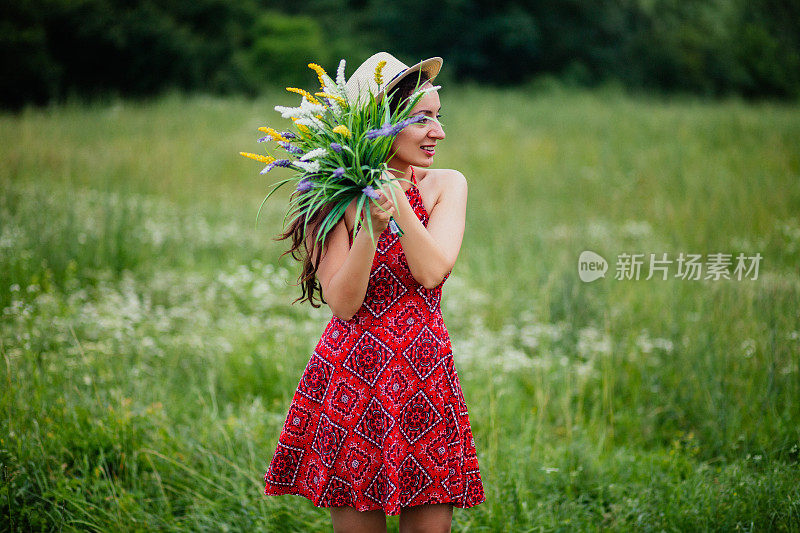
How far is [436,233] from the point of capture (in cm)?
235

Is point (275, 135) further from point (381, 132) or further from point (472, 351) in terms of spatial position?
point (472, 351)

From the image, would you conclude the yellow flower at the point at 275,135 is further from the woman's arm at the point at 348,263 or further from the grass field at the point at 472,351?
the grass field at the point at 472,351

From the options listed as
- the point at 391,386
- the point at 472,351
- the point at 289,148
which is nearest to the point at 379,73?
the point at 289,148

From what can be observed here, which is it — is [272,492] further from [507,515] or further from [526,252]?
[526,252]

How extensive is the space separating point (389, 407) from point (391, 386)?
0.23ft

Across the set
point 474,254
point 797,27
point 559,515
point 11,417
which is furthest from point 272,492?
point 797,27

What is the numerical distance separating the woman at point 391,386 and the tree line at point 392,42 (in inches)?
773

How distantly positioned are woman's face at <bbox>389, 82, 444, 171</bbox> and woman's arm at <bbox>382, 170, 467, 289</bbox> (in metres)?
0.18

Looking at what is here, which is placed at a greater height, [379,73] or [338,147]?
[379,73]

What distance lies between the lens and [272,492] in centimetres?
241

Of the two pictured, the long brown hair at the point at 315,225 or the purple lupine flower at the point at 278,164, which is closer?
the purple lupine flower at the point at 278,164

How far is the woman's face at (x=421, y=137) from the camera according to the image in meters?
2.26

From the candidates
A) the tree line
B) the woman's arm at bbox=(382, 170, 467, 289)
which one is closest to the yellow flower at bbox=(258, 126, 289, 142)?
the woman's arm at bbox=(382, 170, 467, 289)

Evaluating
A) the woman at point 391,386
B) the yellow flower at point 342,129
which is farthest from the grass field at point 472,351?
the yellow flower at point 342,129
